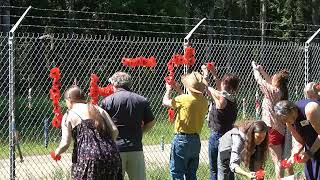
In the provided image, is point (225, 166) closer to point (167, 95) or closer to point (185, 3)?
point (167, 95)

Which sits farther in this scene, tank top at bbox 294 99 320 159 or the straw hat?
the straw hat

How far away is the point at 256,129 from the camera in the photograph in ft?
18.4

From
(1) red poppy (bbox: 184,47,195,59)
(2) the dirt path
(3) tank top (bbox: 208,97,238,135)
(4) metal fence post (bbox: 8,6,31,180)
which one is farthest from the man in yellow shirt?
(2) the dirt path

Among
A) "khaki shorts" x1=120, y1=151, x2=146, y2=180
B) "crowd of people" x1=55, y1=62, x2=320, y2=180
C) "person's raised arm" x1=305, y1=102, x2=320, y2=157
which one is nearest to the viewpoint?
"crowd of people" x1=55, y1=62, x2=320, y2=180

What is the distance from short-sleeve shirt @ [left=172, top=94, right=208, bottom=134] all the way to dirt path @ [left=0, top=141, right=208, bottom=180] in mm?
1944

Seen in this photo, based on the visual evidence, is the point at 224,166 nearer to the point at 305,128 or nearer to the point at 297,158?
the point at 297,158

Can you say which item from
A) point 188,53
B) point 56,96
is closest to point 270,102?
point 188,53

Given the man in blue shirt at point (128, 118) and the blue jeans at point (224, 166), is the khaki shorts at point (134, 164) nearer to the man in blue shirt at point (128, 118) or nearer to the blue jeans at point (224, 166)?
the man in blue shirt at point (128, 118)

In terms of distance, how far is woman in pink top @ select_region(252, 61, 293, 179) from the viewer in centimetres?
747

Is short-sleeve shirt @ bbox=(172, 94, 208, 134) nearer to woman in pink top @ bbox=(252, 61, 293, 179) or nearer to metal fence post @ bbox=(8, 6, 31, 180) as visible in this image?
woman in pink top @ bbox=(252, 61, 293, 179)

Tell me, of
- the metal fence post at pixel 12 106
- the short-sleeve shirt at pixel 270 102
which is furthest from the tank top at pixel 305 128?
the metal fence post at pixel 12 106

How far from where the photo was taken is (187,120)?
7074 mm

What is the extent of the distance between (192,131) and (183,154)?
27 cm

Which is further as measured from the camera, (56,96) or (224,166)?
(56,96)
